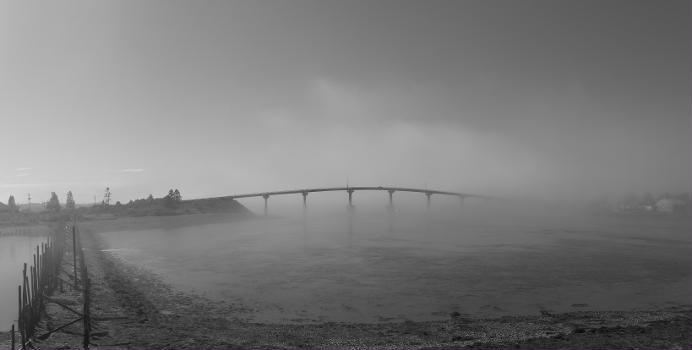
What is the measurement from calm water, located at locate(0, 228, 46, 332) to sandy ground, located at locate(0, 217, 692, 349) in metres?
2.98

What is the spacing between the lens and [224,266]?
159 ft

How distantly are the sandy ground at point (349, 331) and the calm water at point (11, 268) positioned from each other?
9.77 feet

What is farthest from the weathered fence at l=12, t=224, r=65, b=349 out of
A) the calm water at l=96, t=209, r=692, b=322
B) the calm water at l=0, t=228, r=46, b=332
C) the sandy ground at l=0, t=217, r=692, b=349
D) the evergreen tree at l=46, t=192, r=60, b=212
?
the evergreen tree at l=46, t=192, r=60, b=212

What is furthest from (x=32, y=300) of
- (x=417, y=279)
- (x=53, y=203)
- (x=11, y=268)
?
(x=53, y=203)

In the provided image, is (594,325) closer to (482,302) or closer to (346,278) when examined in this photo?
(482,302)

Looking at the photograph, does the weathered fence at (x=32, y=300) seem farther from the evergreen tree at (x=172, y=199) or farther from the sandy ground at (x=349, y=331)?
the evergreen tree at (x=172, y=199)

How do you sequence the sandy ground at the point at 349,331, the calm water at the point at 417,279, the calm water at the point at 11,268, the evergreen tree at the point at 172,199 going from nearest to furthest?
the sandy ground at the point at 349,331
the calm water at the point at 11,268
the calm water at the point at 417,279
the evergreen tree at the point at 172,199

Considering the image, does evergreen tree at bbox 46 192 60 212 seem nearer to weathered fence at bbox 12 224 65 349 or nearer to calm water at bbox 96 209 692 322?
calm water at bbox 96 209 692 322

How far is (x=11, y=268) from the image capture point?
45.8m

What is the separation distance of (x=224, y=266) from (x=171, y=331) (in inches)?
1062

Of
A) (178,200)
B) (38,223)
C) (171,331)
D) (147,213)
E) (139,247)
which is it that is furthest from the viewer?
(178,200)

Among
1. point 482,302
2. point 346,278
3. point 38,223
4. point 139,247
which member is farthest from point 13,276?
point 38,223

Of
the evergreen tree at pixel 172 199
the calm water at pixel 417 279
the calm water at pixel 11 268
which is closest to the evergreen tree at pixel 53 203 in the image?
the evergreen tree at pixel 172 199

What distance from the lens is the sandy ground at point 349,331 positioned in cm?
1981
